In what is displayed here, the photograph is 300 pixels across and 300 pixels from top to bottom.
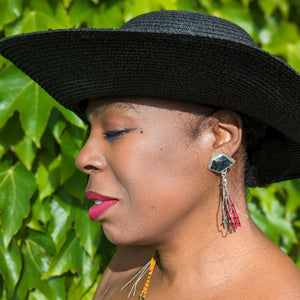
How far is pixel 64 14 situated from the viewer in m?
1.93

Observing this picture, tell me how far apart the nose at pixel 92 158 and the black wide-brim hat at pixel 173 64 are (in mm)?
131

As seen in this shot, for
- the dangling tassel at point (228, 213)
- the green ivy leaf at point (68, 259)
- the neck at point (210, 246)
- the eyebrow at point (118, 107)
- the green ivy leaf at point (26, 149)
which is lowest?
the green ivy leaf at point (68, 259)

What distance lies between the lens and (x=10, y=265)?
6.47 ft

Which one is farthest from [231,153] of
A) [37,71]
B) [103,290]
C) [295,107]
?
[103,290]

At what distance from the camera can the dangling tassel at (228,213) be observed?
1.18m

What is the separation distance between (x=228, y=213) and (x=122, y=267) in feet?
1.88

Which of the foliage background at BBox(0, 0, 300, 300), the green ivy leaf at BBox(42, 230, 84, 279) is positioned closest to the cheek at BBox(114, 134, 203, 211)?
the foliage background at BBox(0, 0, 300, 300)

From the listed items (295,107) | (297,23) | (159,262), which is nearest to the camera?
(295,107)

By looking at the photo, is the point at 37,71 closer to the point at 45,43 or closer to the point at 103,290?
the point at 45,43

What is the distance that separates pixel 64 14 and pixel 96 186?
1008 millimetres

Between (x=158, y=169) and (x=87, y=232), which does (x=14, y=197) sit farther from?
(x=158, y=169)

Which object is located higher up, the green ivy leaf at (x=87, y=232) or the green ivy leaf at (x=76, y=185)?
the green ivy leaf at (x=76, y=185)

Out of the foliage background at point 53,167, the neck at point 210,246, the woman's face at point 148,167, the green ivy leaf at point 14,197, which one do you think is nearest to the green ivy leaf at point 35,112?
the foliage background at point 53,167

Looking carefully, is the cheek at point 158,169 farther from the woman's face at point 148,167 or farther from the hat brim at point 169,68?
the hat brim at point 169,68
